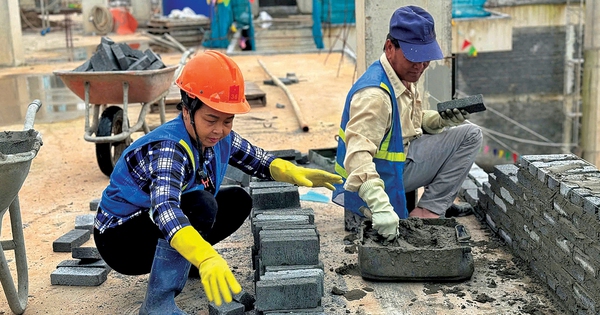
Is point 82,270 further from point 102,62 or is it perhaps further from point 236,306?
point 102,62

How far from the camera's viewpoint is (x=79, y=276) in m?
4.12

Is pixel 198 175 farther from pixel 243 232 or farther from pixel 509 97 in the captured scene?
pixel 509 97

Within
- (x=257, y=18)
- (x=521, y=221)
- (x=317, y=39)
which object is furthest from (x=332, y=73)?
(x=521, y=221)

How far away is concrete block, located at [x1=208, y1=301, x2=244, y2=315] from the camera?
3352mm

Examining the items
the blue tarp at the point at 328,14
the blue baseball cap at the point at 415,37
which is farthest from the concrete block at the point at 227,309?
the blue tarp at the point at 328,14

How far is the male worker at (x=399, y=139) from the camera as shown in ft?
13.4

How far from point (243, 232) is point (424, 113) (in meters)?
1.45

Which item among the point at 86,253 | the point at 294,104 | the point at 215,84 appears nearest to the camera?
the point at 215,84

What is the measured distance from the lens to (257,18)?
18.3 m

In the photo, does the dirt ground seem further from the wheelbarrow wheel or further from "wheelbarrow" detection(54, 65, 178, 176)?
"wheelbarrow" detection(54, 65, 178, 176)

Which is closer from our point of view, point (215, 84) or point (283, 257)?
point (215, 84)

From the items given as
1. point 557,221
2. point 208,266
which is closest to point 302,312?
point 208,266

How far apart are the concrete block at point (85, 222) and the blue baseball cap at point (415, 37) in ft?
8.08

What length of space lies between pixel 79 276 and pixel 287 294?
139 cm
